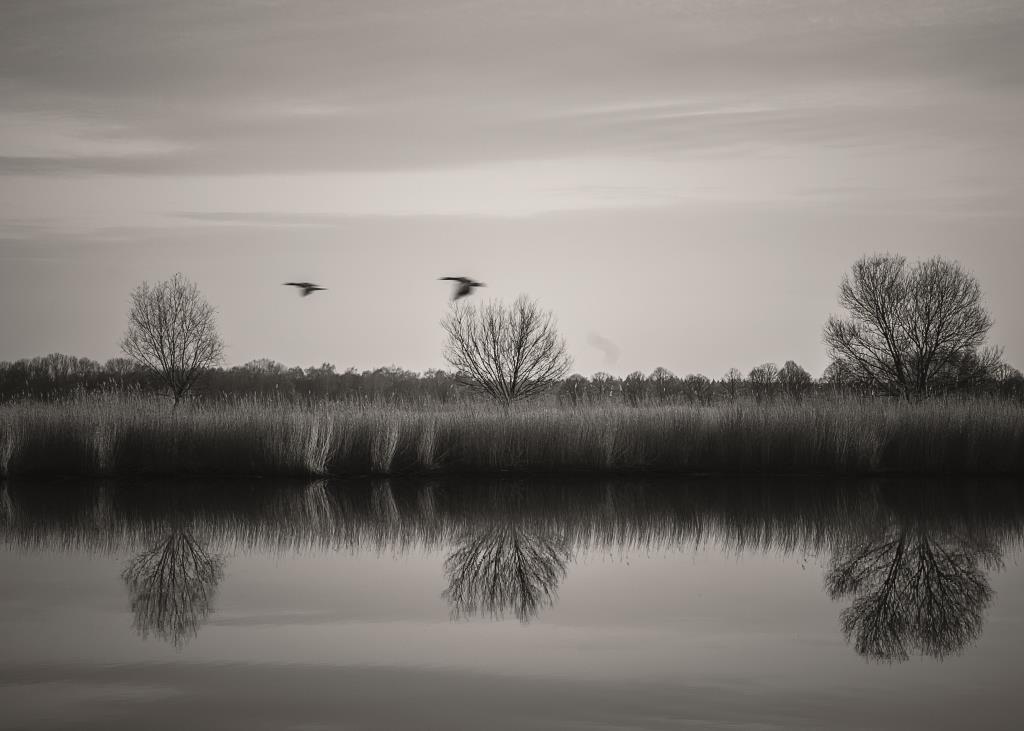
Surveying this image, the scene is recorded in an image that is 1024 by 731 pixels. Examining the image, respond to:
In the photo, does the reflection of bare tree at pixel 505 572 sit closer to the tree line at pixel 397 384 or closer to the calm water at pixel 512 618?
the calm water at pixel 512 618

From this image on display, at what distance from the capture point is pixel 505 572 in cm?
851

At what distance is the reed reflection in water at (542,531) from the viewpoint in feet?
23.9

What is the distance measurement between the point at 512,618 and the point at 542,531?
378 cm

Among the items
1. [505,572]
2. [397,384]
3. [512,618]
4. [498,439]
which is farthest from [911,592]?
[397,384]

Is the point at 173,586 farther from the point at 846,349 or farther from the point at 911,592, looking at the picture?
the point at 846,349

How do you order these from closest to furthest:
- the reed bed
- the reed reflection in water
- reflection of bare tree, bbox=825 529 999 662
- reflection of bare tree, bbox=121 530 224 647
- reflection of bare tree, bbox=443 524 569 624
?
reflection of bare tree, bbox=825 529 999 662, reflection of bare tree, bbox=121 530 224 647, the reed reflection in water, reflection of bare tree, bbox=443 524 569 624, the reed bed

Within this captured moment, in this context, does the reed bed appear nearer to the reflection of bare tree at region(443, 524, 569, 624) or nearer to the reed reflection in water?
the reed reflection in water

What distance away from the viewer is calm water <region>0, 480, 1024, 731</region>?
507 cm

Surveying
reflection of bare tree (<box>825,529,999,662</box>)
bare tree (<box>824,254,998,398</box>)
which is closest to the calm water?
reflection of bare tree (<box>825,529,999,662</box>)

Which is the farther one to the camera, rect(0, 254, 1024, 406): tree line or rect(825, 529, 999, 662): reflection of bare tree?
rect(0, 254, 1024, 406): tree line

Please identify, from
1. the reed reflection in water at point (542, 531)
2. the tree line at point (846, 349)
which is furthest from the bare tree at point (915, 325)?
the reed reflection in water at point (542, 531)

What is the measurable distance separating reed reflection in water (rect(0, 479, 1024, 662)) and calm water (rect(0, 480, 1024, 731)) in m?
0.05

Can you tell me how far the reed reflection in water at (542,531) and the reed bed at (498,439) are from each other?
877 mm

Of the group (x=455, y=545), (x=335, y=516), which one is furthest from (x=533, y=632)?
(x=335, y=516)
